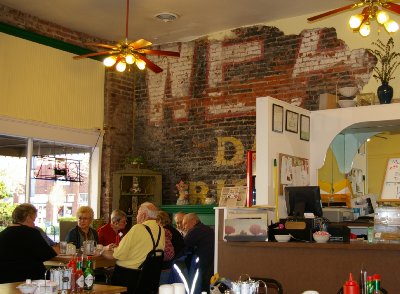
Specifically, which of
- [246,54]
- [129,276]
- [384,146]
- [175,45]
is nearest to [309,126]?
[384,146]

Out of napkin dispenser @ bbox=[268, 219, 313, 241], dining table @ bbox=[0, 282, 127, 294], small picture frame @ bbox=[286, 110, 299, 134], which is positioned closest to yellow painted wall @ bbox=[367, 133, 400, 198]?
small picture frame @ bbox=[286, 110, 299, 134]

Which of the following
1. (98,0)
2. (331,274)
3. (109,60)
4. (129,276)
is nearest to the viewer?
(331,274)

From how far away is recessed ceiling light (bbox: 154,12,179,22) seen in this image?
31.8 feet

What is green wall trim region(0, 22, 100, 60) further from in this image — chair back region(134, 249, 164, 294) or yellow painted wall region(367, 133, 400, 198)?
yellow painted wall region(367, 133, 400, 198)

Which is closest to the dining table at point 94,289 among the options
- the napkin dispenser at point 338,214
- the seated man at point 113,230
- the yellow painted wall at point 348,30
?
the seated man at point 113,230

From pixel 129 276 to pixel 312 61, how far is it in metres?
4.59

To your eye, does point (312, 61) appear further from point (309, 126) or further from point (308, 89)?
point (309, 126)

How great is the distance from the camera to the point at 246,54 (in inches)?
397

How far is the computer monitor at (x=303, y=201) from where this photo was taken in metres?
6.39

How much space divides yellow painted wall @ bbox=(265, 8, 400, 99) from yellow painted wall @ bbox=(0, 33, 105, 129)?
129 inches

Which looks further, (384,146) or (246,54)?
(246,54)

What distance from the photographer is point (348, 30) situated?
29.7 ft

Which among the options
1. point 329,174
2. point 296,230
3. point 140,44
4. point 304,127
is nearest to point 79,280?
point 296,230

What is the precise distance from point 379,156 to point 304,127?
1.27 m
